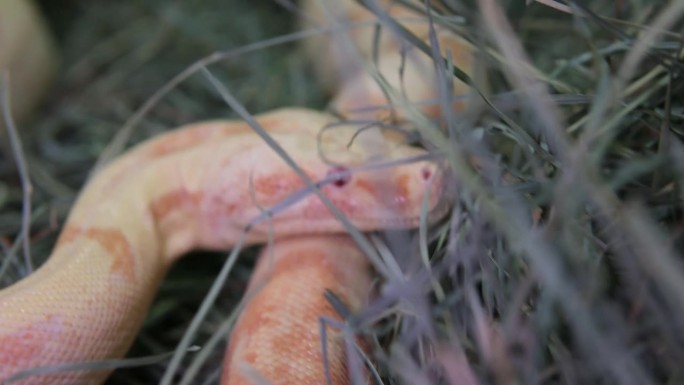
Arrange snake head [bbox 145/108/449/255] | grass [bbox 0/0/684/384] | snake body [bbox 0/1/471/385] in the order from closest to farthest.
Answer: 1. grass [bbox 0/0/684/384]
2. snake body [bbox 0/1/471/385]
3. snake head [bbox 145/108/449/255]

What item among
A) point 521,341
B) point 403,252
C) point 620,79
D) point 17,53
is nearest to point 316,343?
point 403,252

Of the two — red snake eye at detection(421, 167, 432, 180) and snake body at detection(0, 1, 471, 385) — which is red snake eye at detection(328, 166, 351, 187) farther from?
red snake eye at detection(421, 167, 432, 180)

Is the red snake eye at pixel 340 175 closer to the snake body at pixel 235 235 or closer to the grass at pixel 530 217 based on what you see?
the snake body at pixel 235 235

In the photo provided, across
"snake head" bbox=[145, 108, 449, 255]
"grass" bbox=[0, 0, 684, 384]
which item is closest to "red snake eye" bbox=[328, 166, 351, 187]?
"snake head" bbox=[145, 108, 449, 255]

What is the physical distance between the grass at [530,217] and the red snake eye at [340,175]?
0.42 ft

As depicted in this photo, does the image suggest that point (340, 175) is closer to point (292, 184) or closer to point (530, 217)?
point (292, 184)

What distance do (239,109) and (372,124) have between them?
27 centimetres

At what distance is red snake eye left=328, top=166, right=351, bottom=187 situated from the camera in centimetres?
127

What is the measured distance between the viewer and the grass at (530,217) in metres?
0.84

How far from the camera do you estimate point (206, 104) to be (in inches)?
78.9

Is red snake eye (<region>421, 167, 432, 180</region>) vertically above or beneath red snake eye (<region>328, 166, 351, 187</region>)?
beneath

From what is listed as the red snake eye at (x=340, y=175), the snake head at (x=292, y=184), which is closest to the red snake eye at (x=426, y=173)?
the snake head at (x=292, y=184)

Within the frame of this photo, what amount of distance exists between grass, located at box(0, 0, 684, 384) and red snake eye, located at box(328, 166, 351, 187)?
0.13m

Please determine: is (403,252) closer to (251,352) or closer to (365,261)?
(365,261)
